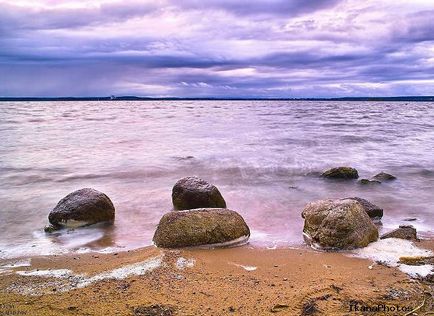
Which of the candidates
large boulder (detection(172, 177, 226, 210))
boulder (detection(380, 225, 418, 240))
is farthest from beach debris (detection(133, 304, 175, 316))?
large boulder (detection(172, 177, 226, 210))

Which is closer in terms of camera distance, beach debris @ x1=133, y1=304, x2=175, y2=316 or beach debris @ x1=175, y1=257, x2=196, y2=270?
beach debris @ x1=133, y1=304, x2=175, y2=316

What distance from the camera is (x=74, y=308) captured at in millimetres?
3744

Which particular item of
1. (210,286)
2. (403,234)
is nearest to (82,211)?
(210,286)

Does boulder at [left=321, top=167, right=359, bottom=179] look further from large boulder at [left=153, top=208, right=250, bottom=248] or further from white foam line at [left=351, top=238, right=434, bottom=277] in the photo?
large boulder at [left=153, top=208, right=250, bottom=248]

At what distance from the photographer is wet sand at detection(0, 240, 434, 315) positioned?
377 cm

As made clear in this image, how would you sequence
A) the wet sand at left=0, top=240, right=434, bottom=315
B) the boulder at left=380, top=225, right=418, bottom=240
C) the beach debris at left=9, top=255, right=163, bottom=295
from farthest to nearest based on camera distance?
the boulder at left=380, top=225, right=418, bottom=240 < the beach debris at left=9, top=255, right=163, bottom=295 < the wet sand at left=0, top=240, right=434, bottom=315

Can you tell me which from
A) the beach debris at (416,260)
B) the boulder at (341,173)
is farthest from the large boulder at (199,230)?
the boulder at (341,173)

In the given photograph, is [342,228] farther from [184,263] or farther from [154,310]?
[154,310]

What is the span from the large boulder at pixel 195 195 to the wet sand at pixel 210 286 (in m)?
2.19

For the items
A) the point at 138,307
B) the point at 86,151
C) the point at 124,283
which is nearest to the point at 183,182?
the point at 124,283

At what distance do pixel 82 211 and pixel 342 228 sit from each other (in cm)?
392

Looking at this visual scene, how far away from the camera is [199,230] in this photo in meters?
5.61

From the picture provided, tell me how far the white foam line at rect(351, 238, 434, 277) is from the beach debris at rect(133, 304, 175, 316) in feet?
8.28

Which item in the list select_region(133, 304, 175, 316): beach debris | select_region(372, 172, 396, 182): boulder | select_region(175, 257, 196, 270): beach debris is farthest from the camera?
select_region(372, 172, 396, 182): boulder
